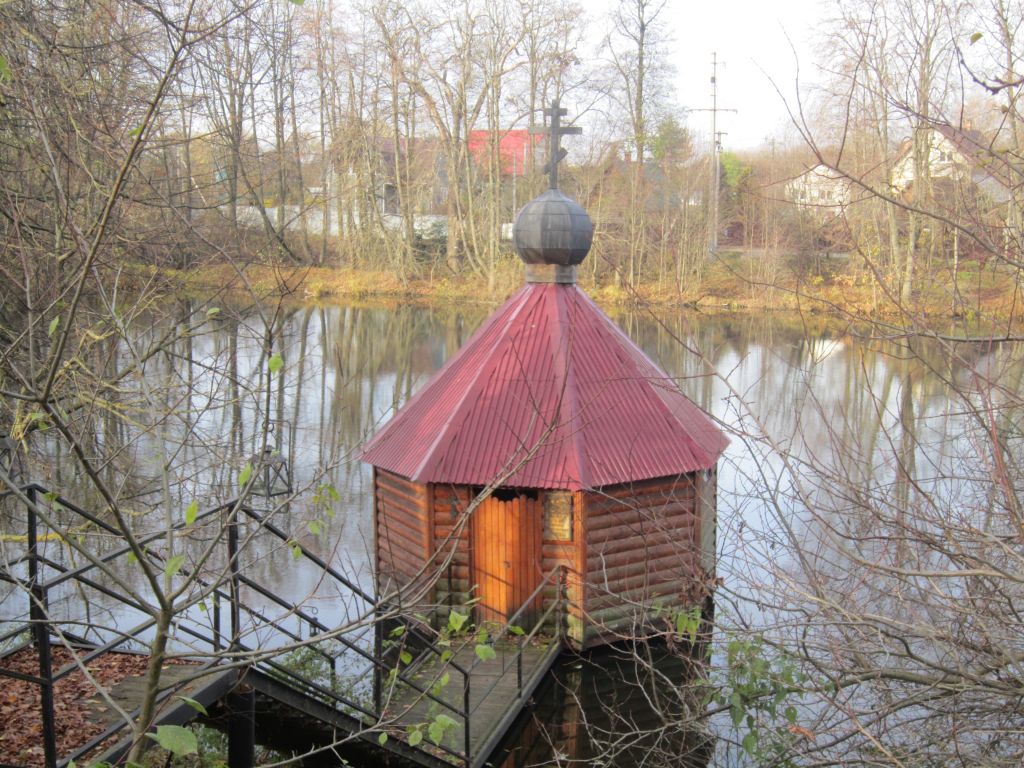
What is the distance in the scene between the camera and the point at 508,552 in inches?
423

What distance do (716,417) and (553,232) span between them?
25.4ft

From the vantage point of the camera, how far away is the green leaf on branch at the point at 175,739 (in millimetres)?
3167

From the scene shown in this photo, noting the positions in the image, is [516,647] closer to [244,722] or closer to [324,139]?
[244,722]

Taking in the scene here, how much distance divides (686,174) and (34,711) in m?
28.7

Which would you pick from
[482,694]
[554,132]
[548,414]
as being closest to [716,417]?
[482,694]

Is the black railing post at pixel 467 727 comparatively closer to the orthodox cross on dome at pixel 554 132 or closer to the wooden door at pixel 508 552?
the wooden door at pixel 508 552

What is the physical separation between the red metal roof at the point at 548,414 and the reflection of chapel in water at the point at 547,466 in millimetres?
17

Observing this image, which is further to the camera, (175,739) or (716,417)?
(716,417)

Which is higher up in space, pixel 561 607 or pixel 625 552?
pixel 625 552

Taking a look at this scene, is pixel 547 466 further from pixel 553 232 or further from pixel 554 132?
pixel 554 132

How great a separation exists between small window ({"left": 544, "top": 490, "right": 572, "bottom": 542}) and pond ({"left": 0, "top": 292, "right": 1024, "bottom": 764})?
1439 millimetres

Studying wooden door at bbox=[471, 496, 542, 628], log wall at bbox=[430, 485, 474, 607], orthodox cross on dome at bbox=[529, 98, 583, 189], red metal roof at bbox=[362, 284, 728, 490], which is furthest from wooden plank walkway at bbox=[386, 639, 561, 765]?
orthodox cross on dome at bbox=[529, 98, 583, 189]

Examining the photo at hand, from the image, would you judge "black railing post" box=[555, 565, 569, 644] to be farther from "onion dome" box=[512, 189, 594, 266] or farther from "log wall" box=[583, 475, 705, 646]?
"onion dome" box=[512, 189, 594, 266]

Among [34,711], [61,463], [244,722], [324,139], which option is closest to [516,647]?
[244,722]
